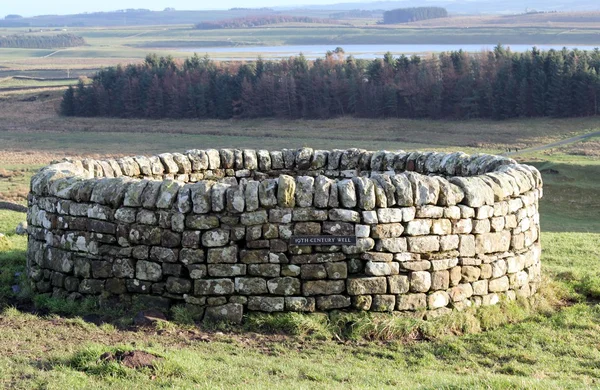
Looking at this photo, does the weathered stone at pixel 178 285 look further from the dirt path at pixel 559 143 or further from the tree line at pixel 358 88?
the tree line at pixel 358 88

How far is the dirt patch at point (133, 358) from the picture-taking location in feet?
27.5

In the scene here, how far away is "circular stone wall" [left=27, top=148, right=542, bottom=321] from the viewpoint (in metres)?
10.8

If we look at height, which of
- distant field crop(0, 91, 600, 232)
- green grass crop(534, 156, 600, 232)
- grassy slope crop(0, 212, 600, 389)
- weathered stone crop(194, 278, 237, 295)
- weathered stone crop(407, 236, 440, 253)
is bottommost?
distant field crop(0, 91, 600, 232)

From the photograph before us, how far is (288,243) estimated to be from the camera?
35.3 feet

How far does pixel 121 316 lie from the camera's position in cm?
1091

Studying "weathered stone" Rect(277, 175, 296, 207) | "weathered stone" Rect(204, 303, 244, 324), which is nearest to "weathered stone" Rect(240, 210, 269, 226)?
"weathered stone" Rect(277, 175, 296, 207)

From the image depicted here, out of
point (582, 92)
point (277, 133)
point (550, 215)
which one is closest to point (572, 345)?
point (550, 215)

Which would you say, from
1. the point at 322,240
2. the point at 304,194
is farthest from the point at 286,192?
the point at 322,240

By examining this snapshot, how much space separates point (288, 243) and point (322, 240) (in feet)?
1.52

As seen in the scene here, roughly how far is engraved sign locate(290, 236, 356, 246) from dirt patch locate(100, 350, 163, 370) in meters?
2.77

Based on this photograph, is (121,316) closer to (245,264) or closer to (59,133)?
(245,264)

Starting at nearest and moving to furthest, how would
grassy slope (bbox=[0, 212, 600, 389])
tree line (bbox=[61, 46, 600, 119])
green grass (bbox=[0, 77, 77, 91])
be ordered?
1. grassy slope (bbox=[0, 212, 600, 389])
2. tree line (bbox=[61, 46, 600, 119])
3. green grass (bbox=[0, 77, 77, 91])

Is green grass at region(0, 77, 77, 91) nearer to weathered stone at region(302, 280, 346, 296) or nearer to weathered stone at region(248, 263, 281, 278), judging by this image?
weathered stone at region(248, 263, 281, 278)

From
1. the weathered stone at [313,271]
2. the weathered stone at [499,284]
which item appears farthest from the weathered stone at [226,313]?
the weathered stone at [499,284]
